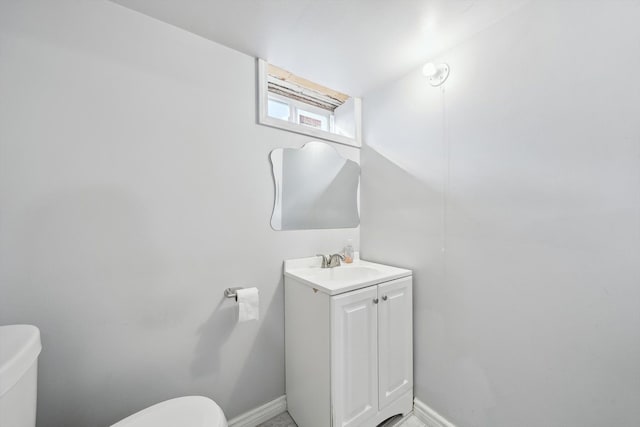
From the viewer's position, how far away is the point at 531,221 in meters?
1.11

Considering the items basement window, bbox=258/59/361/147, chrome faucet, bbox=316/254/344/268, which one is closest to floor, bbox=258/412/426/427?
chrome faucet, bbox=316/254/344/268

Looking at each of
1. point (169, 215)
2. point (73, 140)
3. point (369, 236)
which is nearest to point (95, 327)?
point (169, 215)

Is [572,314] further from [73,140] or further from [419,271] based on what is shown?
[73,140]

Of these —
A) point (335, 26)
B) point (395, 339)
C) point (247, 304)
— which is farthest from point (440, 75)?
point (247, 304)

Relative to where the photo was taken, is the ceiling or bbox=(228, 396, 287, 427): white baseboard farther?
bbox=(228, 396, 287, 427): white baseboard

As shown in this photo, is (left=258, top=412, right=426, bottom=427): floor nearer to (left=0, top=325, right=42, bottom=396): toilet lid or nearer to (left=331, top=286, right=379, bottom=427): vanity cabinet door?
(left=331, top=286, right=379, bottom=427): vanity cabinet door

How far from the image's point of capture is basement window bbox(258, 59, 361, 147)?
1.57 meters

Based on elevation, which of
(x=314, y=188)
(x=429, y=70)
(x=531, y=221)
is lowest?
(x=531, y=221)

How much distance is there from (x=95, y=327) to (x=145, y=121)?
0.99 meters

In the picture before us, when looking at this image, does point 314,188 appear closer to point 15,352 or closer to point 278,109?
point 278,109

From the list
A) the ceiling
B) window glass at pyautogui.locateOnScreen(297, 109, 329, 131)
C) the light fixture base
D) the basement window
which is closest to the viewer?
the ceiling

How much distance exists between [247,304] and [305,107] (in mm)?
1528

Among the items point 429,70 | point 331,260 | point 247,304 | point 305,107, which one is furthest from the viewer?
point 305,107

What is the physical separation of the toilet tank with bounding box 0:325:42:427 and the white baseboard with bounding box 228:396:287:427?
3.12 feet
